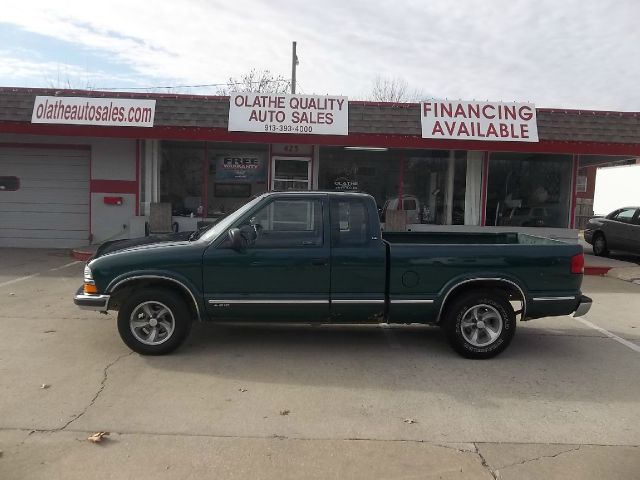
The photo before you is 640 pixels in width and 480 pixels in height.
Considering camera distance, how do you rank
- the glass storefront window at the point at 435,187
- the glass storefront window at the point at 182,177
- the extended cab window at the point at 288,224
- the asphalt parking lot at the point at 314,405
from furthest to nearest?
1. the glass storefront window at the point at 435,187
2. the glass storefront window at the point at 182,177
3. the extended cab window at the point at 288,224
4. the asphalt parking lot at the point at 314,405

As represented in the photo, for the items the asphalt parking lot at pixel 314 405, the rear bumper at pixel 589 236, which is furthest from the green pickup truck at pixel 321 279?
the rear bumper at pixel 589 236

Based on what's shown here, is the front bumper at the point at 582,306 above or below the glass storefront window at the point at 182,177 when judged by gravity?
below

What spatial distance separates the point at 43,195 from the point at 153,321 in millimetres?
10655

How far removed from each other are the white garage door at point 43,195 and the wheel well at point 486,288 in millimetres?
11472

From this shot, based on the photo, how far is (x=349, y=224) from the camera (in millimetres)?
5770

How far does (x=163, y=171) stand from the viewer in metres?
14.4

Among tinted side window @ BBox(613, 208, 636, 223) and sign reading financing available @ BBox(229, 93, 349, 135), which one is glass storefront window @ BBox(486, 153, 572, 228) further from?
sign reading financing available @ BBox(229, 93, 349, 135)

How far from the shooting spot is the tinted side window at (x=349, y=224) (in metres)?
5.72

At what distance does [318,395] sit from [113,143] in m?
11.5

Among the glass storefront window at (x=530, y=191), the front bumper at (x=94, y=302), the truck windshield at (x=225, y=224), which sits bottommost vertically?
the front bumper at (x=94, y=302)

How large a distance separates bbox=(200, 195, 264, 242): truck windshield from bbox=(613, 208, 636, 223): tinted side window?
1282cm

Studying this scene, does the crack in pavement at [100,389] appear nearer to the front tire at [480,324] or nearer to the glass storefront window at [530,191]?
the front tire at [480,324]

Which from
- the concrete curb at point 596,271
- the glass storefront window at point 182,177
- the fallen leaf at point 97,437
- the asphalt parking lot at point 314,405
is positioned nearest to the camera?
the asphalt parking lot at point 314,405

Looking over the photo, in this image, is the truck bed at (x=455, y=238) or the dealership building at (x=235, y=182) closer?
the truck bed at (x=455, y=238)
